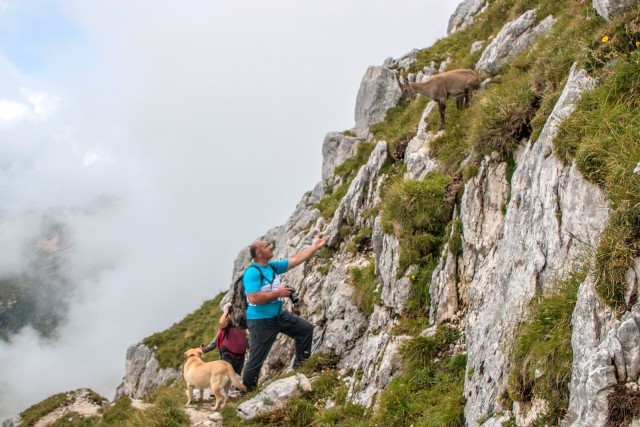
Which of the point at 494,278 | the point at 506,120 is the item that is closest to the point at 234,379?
the point at 494,278

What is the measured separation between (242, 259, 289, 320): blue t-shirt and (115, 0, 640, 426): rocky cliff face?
6.52 feet

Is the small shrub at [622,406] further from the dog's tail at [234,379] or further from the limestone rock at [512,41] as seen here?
the limestone rock at [512,41]

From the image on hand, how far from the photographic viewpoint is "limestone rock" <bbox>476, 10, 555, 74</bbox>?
16.6 m

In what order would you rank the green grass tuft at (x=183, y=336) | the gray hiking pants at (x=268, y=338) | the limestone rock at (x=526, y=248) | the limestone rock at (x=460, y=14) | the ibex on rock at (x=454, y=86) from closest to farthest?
the limestone rock at (x=526, y=248) → the gray hiking pants at (x=268, y=338) → the ibex on rock at (x=454, y=86) → the green grass tuft at (x=183, y=336) → the limestone rock at (x=460, y=14)

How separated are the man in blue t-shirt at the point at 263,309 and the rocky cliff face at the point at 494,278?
147 cm

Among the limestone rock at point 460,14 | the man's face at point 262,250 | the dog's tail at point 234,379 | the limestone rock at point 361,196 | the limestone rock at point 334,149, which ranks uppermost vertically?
the limestone rock at point 460,14

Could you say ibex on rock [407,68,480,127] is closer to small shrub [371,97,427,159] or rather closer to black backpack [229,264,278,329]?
small shrub [371,97,427,159]

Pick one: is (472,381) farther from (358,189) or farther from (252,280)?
(358,189)

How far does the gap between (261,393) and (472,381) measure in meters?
5.49

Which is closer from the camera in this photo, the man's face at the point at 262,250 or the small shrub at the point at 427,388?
the small shrub at the point at 427,388

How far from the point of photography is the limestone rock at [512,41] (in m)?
16.6

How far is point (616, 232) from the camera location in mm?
4848

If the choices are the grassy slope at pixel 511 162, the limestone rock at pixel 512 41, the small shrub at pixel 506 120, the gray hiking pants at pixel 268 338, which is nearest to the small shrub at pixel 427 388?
the grassy slope at pixel 511 162

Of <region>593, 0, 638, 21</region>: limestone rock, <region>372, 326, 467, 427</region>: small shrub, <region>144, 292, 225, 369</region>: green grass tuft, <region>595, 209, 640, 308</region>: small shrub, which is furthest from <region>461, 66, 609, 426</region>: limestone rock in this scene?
<region>144, 292, 225, 369</region>: green grass tuft
